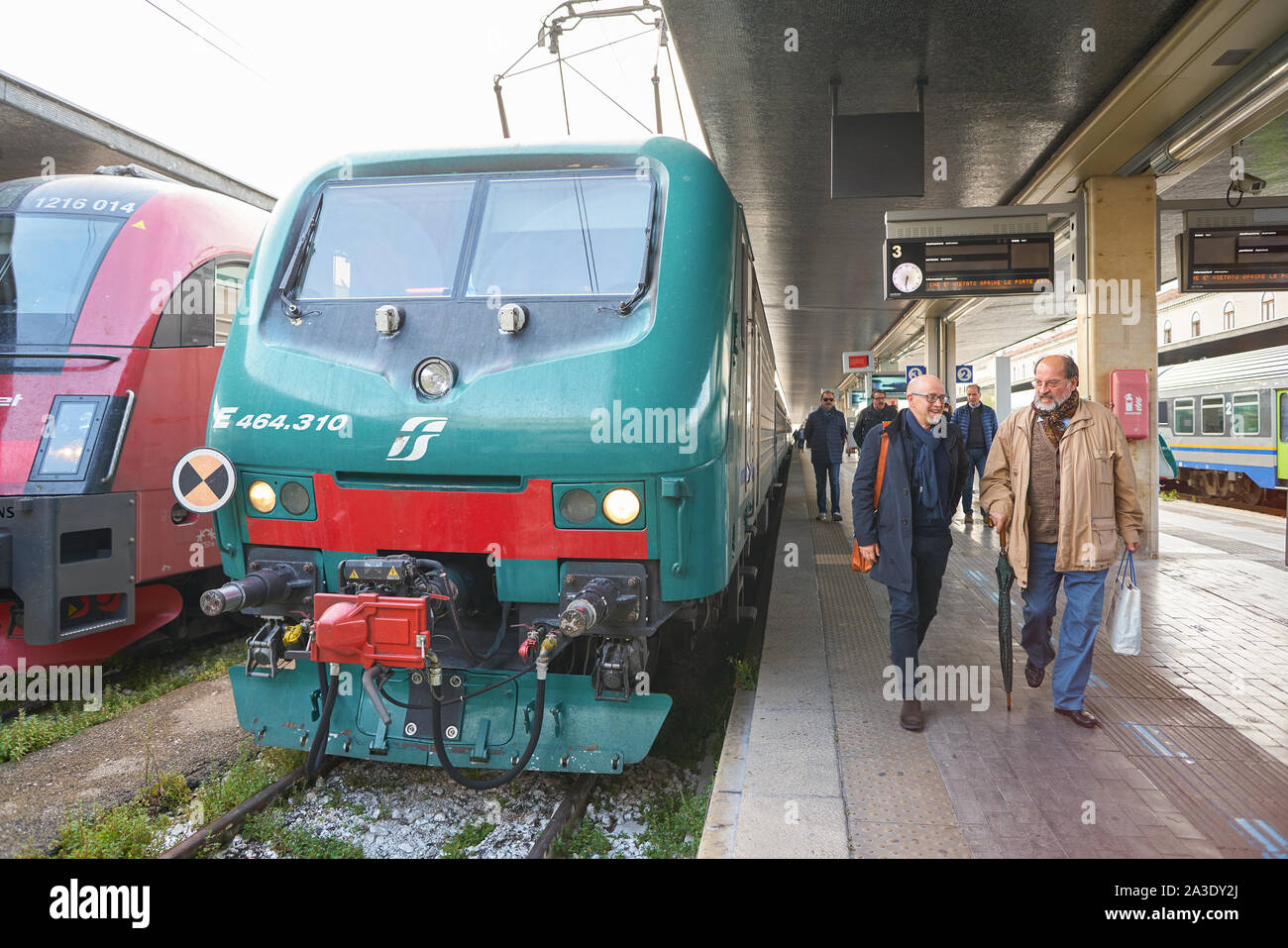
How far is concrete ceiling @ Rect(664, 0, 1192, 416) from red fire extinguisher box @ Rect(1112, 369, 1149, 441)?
8.01 feet

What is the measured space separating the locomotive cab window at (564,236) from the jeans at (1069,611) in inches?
100

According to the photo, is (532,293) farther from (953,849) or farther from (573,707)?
(953,849)

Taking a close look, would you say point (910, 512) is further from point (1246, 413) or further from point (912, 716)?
point (1246, 413)

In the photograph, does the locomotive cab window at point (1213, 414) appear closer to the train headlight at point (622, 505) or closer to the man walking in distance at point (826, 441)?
the man walking in distance at point (826, 441)

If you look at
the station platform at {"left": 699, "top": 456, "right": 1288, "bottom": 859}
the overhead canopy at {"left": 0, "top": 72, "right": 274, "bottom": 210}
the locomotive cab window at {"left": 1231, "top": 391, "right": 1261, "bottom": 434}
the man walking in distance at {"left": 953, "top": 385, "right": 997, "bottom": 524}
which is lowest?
the station platform at {"left": 699, "top": 456, "right": 1288, "bottom": 859}

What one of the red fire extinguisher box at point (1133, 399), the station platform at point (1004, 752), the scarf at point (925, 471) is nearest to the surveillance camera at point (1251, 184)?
the red fire extinguisher box at point (1133, 399)

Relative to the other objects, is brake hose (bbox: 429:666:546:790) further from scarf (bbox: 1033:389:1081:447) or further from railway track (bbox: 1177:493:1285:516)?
railway track (bbox: 1177:493:1285:516)

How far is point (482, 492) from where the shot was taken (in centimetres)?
339

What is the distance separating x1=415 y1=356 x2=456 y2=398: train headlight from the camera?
343 centimetres

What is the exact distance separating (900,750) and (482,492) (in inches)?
87.0

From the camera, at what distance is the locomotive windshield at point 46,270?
4949 mm

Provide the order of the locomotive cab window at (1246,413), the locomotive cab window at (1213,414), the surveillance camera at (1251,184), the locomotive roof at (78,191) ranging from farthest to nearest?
the locomotive cab window at (1213,414), the locomotive cab window at (1246,413), the surveillance camera at (1251,184), the locomotive roof at (78,191)

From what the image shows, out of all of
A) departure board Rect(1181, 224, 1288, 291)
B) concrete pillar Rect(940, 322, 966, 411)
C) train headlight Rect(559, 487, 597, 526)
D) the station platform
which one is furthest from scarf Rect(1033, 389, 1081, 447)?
concrete pillar Rect(940, 322, 966, 411)

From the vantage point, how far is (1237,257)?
8.64 m
